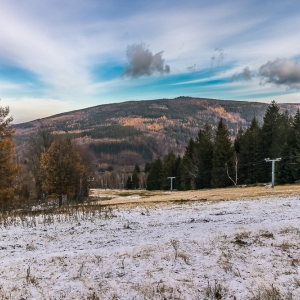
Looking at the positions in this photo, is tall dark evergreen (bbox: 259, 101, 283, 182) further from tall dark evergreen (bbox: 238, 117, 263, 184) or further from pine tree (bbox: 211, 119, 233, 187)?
pine tree (bbox: 211, 119, 233, 187)

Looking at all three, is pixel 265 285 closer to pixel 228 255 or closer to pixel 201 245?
pixel 228 255

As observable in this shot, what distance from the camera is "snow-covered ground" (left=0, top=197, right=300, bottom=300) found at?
5613mm

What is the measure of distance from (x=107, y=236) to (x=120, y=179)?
13641 cm

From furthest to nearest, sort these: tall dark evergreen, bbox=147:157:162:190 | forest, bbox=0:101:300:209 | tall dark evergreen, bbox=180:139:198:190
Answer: tall dark evergreen, bbox=147:157:162:190, tall dark evergreen, bbox=180:139:198:190, forest, bbox=0:101:300:209

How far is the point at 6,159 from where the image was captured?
25.7m

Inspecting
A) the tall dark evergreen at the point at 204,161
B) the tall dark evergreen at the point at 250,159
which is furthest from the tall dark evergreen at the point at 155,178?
the tall dark evergreen at the point at 250,159

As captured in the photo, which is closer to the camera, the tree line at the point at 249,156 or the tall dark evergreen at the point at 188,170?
the tree line at the point at 249,156

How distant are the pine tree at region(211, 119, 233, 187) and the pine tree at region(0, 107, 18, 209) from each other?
42.2 meters

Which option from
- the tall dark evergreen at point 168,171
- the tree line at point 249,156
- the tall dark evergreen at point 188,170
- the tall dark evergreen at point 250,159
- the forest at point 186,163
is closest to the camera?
Result: the forest at point 186,163

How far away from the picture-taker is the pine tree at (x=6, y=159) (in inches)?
1003

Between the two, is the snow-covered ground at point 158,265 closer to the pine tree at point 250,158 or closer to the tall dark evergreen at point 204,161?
the pine tree at point 250,158

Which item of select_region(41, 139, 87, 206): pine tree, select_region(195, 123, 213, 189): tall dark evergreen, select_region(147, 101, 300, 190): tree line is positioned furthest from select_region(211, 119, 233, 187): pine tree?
select_region(41, 139, 87, 206): pine tree

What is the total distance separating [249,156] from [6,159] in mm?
47460

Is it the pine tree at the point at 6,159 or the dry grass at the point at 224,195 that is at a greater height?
the pine tree at the point at 6,159
